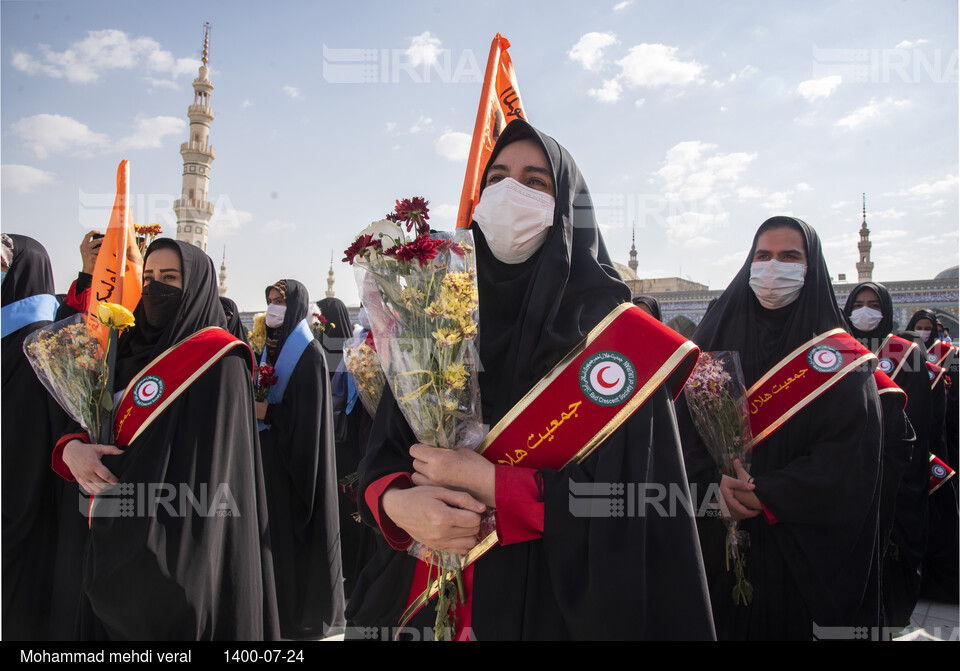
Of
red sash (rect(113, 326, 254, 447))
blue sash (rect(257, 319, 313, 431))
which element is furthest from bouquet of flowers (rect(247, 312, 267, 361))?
red sash (rect(113, 326, 254, 447))

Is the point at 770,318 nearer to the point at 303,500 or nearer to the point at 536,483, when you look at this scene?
the point at 536,483

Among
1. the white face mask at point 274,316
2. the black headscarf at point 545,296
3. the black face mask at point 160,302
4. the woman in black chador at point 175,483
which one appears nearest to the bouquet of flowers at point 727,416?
the black headscarf at point 545,296

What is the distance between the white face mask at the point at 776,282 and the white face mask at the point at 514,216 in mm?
1779

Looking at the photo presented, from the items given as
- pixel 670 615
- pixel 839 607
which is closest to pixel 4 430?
pixel 670 615

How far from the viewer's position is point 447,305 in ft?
5.08

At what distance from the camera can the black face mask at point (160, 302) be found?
123 inches

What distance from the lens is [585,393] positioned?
5.89 feet

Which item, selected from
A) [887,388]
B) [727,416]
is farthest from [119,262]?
[887,388]

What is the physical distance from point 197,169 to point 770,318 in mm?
47214

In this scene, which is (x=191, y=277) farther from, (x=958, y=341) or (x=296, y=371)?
(x=958, y=341)

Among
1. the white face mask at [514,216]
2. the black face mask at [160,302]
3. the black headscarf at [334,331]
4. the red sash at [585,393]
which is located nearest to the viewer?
the red sash at [585,393]

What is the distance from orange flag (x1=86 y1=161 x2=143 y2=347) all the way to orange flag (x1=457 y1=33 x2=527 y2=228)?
2.00 meters

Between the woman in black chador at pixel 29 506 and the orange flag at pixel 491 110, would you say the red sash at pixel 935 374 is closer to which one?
the orange flag at pixel 491 110

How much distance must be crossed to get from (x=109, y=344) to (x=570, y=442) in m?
2.36
